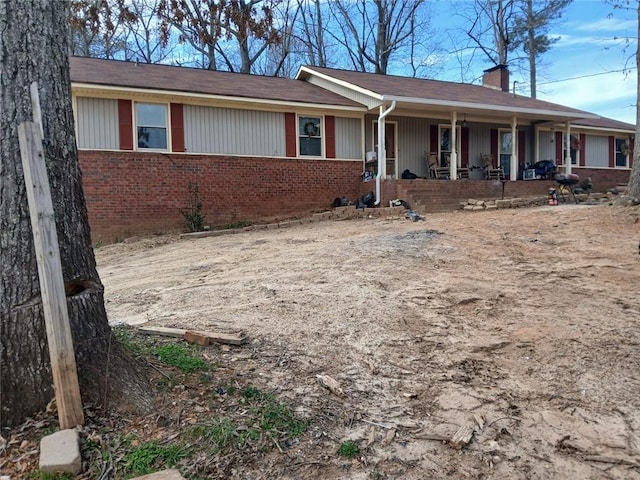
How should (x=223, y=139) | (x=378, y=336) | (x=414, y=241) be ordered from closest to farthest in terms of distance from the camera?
(x=378, y=336) < (x=414, y=241) < (x=223, y=139)

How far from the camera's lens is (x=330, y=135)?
1521 cm

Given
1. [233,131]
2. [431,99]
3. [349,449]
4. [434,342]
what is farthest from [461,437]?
[431,99]

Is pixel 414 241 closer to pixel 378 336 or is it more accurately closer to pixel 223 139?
pixel 378 336

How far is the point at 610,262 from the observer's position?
6.86m

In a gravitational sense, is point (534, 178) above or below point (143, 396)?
above

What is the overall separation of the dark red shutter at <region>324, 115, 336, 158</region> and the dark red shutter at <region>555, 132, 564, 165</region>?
32.5ft

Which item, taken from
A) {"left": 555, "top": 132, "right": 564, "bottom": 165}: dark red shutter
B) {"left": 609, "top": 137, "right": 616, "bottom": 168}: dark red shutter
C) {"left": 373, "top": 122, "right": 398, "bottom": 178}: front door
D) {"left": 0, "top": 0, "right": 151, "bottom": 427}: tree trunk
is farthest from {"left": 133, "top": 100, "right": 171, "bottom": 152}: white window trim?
{"left": 609, "top": 137, "right": 616, "bottom": 168}: dark red shutter

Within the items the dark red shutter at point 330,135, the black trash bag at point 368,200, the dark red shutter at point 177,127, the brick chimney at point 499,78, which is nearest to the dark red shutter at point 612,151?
the brick chimney at point 499,78

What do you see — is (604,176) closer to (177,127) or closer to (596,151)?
(596,151)

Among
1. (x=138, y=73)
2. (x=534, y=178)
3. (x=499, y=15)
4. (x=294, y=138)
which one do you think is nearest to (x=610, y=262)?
(x=294, y=138)

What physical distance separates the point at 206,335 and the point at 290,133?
11.4 metres

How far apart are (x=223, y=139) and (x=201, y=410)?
11.7 meters

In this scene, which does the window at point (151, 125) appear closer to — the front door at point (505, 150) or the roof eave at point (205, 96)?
the roof eave at point (205, 96)

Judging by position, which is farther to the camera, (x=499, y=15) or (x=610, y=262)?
(x=499, y=15)
